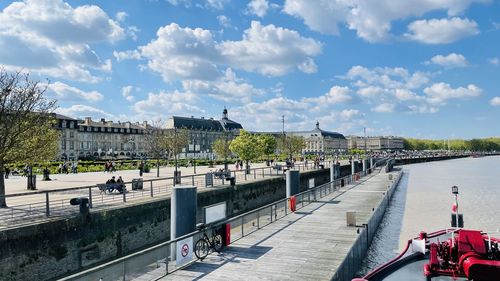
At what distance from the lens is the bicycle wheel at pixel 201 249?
1471 centimetres

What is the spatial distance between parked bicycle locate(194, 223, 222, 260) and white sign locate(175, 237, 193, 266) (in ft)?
1.34

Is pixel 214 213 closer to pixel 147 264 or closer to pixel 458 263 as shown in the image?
pixel 147 264

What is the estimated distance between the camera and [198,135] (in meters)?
168

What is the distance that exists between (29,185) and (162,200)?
11.7 meters

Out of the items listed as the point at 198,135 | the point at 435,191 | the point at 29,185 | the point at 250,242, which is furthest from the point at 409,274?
the point at 198,135

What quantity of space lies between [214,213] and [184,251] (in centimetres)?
Result: 337

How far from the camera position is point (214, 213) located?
56.3 feet

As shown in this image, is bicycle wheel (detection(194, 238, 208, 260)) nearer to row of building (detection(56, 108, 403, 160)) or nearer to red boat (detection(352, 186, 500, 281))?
red boat (detection(352, 186, 500, 281))

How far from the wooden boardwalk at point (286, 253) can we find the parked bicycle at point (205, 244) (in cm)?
27

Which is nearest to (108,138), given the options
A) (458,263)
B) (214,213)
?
(214,213)

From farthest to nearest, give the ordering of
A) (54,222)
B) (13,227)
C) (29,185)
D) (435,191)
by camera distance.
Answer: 1. (435,191)
2. (29,185)
3. (54,222)
4. (13,227)

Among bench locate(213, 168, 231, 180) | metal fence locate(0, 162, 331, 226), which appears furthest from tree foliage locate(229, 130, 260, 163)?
metal fence locate(0, 162, 331, 226)

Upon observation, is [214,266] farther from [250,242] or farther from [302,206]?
[302,206]

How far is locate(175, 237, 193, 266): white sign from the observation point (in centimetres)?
1365
